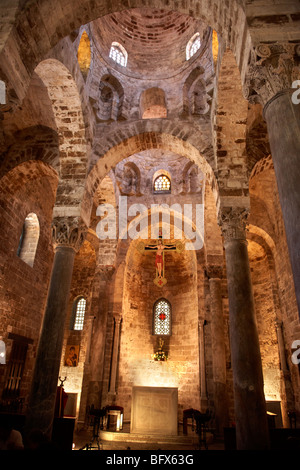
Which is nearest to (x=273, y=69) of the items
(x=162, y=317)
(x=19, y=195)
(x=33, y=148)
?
(x=33, y=148)

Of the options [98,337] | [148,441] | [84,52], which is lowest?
[148,441]

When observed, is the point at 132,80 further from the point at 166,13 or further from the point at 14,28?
the point at 14,28

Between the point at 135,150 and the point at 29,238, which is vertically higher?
the point at 135,150

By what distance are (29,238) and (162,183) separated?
626 cm

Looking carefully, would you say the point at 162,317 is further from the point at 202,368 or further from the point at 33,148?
the point at 33,148

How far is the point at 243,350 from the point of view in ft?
18.8

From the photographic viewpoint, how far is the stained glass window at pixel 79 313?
1582cm

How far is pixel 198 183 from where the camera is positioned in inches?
521

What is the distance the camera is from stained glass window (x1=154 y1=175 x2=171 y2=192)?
1424cm

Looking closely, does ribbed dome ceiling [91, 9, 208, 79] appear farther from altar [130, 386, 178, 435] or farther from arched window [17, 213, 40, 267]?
altar [130, 386, 178, 435]

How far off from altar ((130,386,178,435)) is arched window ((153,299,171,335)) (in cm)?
511

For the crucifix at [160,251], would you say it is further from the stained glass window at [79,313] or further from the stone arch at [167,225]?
the stained glass window at [79,313]

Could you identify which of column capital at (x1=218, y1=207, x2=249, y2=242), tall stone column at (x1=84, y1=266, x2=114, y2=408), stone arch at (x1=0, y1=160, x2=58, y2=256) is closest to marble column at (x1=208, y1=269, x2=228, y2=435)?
tall stone column at (x1=84, y1=266, x2=114, y2=408)

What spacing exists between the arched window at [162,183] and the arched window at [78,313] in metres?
7.13
